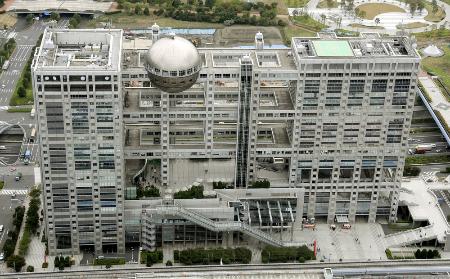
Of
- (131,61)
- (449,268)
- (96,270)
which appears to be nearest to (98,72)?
(131,61)

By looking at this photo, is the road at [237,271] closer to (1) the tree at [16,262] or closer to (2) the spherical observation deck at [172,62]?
(1) the tree at [16,262]

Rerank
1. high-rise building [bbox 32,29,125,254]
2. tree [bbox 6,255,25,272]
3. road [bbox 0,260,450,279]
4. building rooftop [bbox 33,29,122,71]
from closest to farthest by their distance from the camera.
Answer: high-rise building [bbox 32,29,125,254], building rooftop [bbox 33,29,122,71], road [bbox 0,260,450,279], tree [bbox 6,255,25,272]

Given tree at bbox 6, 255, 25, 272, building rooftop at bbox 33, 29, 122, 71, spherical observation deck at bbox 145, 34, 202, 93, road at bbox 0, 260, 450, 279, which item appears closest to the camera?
building rooftop at bbox 33, 29, 122, 71

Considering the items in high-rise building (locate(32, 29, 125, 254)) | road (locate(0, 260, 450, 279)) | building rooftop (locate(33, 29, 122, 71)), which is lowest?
road (locate(0, 260, 450, 279))

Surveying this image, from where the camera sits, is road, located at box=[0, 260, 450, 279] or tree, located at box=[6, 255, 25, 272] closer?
road, located at box=[0, 260, 450, 279]

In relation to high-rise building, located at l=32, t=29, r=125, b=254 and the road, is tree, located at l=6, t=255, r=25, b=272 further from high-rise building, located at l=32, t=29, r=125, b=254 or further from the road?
high-rise building, located at l=32, t=29, r=125, b=254

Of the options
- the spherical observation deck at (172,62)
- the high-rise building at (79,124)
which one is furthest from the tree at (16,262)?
the spherical observation deck at (172,62)

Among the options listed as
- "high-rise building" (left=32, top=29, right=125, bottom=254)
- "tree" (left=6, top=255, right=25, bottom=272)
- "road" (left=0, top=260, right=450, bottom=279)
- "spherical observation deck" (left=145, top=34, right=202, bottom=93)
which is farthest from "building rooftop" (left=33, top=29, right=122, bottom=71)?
"road" (left=0, top=260, right=450, bottom=279)
